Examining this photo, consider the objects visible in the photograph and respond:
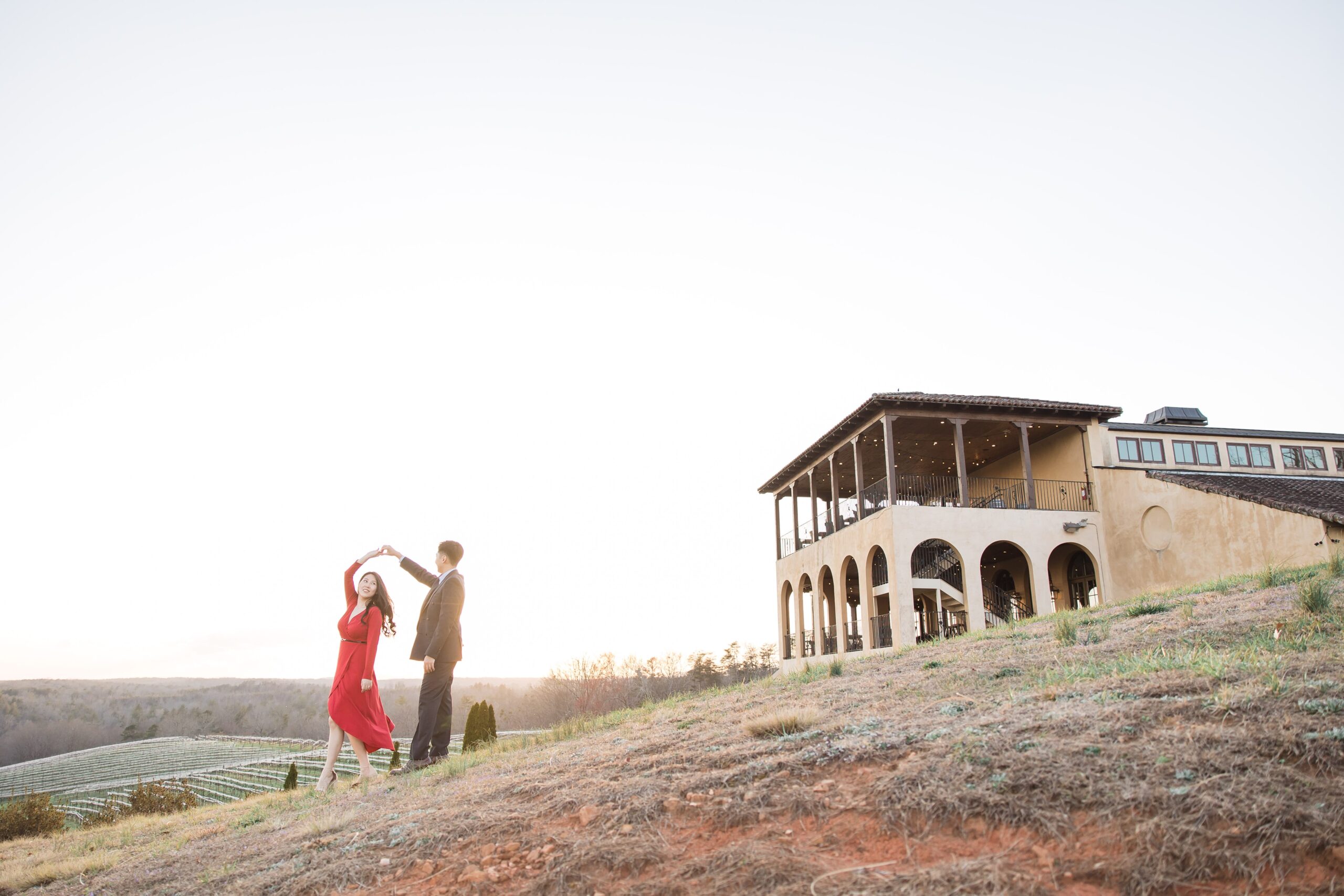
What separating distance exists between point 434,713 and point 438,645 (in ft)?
2.88

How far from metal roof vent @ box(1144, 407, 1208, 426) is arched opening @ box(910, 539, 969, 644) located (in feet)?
32.5

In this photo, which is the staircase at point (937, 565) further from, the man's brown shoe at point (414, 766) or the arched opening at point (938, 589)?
the man's brown shoe at point (414, 766)

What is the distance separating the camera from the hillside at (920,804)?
3238 millimetres

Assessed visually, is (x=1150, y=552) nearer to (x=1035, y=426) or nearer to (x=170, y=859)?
(x=1035, y=426)

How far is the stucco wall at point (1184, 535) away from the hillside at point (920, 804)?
41.2 ft

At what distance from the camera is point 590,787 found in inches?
220

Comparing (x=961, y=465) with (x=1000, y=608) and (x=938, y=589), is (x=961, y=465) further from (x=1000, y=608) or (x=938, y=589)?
(x=1000, y=608)

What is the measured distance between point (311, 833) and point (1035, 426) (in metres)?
22.8

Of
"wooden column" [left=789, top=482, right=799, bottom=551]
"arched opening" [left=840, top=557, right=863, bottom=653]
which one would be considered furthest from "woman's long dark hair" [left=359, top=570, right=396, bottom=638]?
"wooden column" [left=789, top=482, right=799, bottom=551]

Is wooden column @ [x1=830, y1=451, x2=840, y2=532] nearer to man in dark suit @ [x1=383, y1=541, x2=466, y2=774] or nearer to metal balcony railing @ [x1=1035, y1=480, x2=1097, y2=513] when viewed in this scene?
metal balcony railing @ [x1=1035, y1=480, x2=1097, y2=513]

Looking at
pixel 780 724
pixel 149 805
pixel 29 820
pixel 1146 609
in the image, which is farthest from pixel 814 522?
pixel 29 820

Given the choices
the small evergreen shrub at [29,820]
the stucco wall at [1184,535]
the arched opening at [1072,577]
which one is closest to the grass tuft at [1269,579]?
the stucco wall at [1184,535]

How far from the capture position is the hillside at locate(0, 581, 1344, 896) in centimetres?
324

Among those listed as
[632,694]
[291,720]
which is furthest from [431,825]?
[291,720]
